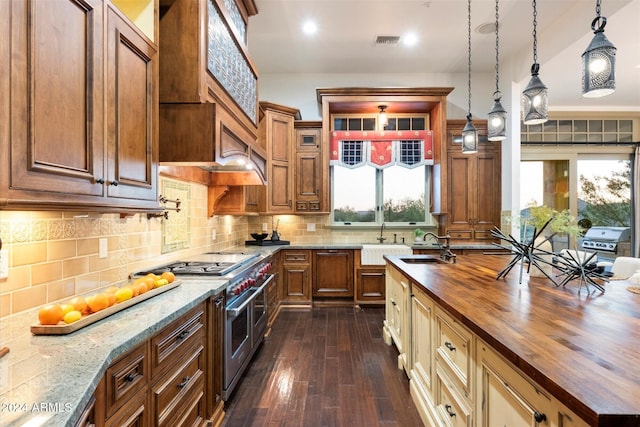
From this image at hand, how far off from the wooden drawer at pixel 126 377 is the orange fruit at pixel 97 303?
10.5 inches

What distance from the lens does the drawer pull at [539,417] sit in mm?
895

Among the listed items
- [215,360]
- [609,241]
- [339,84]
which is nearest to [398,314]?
[215,360]

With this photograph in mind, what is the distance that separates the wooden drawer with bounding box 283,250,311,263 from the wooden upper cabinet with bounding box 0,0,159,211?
2879 millimetres

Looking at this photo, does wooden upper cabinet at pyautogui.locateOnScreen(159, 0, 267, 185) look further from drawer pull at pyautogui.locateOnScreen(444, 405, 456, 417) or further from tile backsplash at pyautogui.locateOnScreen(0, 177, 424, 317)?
drawer pull at pyautogui.locateOnScreen(444, 405, 456, 417)

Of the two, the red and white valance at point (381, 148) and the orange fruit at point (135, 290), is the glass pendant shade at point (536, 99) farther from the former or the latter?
the orange fruit at point (135, 290)

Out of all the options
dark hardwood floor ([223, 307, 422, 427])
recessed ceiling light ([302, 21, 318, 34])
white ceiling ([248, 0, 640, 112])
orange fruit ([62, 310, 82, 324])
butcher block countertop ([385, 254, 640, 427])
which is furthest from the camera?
recessed ceiling light ([302, 21, 318, 34])

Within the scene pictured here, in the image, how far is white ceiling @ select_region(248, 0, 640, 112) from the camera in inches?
131

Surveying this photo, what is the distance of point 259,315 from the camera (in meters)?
2.91

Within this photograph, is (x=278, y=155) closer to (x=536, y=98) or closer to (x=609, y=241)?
(x=536, y=98)

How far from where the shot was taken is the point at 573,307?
54.8 inches

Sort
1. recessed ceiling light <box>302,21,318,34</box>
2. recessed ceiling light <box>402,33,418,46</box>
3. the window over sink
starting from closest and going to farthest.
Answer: recessed ceiling light <box>302,21,318,34</box>, recessed ceiling light <box>402,33,418,46</box>, the window over sink

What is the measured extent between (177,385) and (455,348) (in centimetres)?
136

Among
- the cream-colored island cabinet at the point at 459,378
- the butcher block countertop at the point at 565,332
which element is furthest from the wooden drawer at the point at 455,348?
the butcher block countertop at the point at 565,332

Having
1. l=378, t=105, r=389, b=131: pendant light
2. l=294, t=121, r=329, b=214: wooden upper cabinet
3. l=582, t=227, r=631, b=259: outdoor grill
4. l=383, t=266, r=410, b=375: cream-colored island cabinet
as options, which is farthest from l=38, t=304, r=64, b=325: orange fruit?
l=582, t=227, r=631, b=259: outdoor grill
